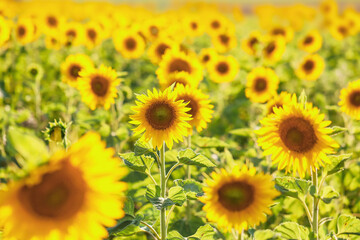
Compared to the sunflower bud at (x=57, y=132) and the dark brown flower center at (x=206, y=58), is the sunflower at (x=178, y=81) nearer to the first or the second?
the sunflower bud at (x=57, y=132)

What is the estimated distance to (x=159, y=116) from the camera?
1928 mm

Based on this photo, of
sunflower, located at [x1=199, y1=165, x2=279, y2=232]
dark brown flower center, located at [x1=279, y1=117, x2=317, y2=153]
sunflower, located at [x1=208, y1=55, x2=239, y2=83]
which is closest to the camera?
sunflower, located at [x1=199, y1=165, x2=279, y2=232]

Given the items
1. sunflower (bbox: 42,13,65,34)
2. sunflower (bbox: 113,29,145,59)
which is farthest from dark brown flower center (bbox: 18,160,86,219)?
sunflower (bbox: 42,13,65,34)

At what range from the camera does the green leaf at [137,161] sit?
1964 millimetres

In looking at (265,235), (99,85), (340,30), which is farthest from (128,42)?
(340,30)

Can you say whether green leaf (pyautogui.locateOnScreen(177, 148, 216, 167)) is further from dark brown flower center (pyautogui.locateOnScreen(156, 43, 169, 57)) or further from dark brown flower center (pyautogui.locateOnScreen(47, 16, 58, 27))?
dark brown flower center (pyautogui.locateOnScreen(47, 16, 58, 27))

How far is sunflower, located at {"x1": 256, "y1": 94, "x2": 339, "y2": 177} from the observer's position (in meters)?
1.88

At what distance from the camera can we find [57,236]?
1.12 metres

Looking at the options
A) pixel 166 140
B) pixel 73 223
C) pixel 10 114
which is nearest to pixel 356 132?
pixel 166 140

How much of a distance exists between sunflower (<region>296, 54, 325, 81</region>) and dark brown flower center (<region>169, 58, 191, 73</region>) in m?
1.99

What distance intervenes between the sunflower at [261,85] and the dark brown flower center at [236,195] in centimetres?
210

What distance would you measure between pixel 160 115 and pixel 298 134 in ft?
2.46

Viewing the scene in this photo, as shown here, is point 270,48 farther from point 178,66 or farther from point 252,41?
point 178,66

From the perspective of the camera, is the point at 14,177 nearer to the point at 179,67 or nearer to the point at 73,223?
the point at 73,223
